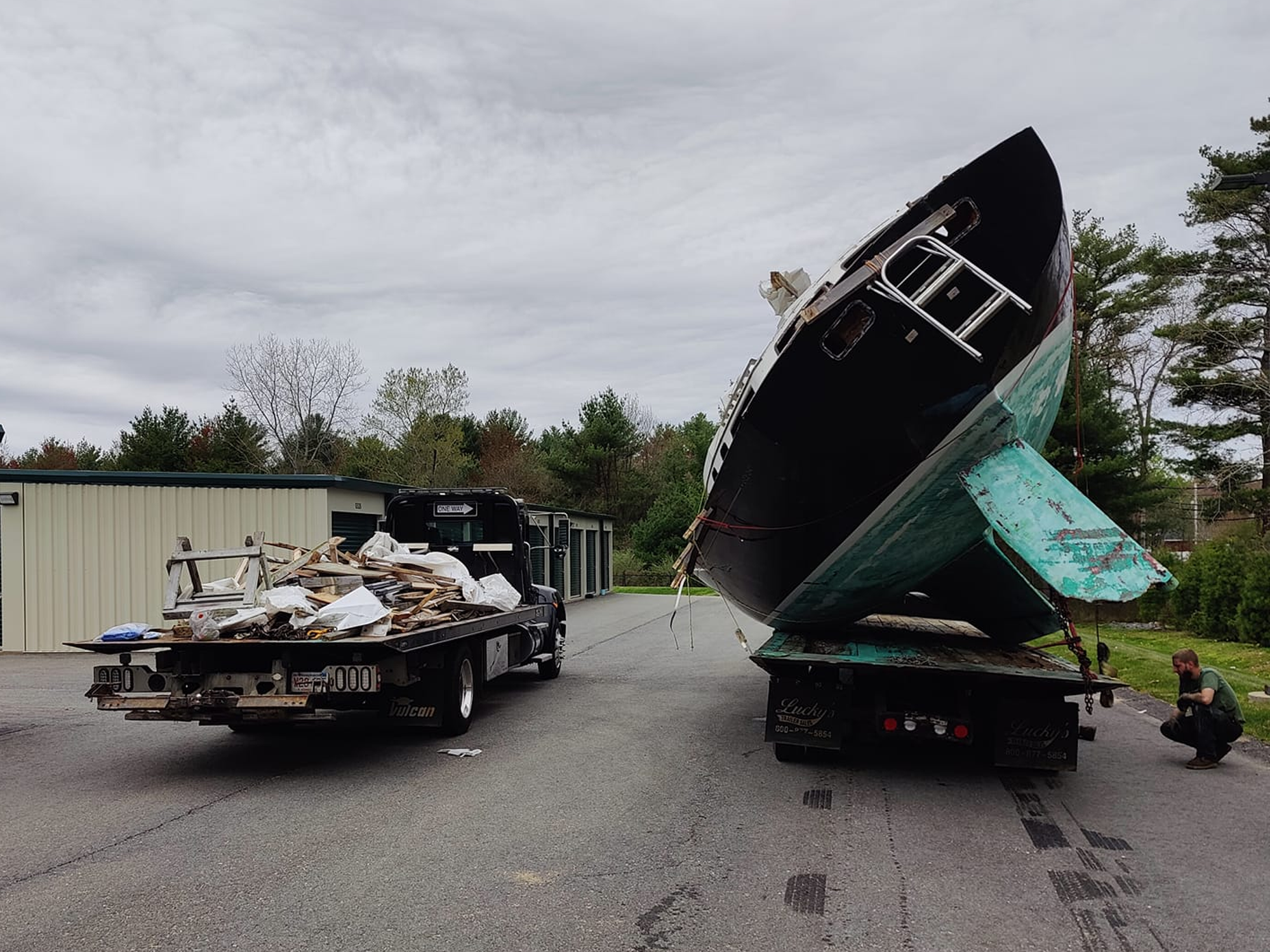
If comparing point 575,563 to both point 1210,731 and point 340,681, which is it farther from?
point 1210,731

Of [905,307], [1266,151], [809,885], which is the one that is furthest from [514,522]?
[1266,151]

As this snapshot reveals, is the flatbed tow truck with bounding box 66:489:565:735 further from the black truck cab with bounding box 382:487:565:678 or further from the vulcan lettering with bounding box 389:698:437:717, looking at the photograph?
the black truck cab with bounding box 382:487:565:678

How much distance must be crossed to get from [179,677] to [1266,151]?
29712 millimetres

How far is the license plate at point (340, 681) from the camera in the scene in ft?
23.9

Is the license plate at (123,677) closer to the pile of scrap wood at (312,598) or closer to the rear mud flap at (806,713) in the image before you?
the pile of scrap wood at (312,598)

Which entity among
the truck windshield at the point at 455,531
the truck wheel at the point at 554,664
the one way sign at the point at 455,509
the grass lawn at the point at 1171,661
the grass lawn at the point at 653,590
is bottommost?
the grass lawn at the point at 653,590

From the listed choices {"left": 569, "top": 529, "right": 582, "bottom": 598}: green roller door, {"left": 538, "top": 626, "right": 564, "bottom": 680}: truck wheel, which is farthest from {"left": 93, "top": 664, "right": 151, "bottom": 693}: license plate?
{"left": 569, "top": 529, "right": 582, "bottom": 598}: green roller door

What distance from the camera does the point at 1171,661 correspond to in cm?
1405

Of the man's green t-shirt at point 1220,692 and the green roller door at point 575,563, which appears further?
the green roller door at point 575,563

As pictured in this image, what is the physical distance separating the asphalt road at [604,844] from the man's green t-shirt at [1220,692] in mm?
514

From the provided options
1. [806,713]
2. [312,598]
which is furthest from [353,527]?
[806,713]

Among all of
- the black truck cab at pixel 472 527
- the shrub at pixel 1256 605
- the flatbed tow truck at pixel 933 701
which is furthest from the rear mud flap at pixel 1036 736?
the shrub at pixel 1256 605

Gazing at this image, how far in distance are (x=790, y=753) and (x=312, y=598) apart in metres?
4.17

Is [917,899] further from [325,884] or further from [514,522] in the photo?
[514,522]
